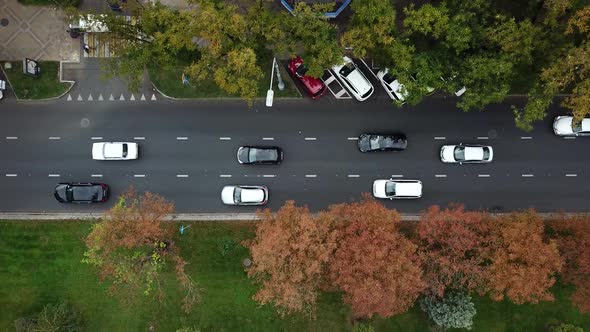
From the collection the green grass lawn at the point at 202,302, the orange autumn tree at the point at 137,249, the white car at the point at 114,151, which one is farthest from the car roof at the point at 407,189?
the white car at the point at 114,151

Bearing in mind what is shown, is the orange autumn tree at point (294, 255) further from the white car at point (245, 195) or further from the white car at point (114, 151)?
the white car at point (114, 151)

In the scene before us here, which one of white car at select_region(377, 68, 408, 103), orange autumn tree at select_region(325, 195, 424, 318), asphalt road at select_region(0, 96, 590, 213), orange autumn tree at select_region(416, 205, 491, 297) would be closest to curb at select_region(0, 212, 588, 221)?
asphalt road at select_region(0, 96, 590, 213)

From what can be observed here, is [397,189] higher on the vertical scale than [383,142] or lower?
lower

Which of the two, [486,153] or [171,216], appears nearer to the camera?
[486,153]

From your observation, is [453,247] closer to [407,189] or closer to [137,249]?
[407,189]

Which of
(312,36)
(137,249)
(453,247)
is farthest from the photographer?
(137,249)

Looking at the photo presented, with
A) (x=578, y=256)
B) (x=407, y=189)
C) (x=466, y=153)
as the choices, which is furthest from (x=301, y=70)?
(x=578, y=256)
